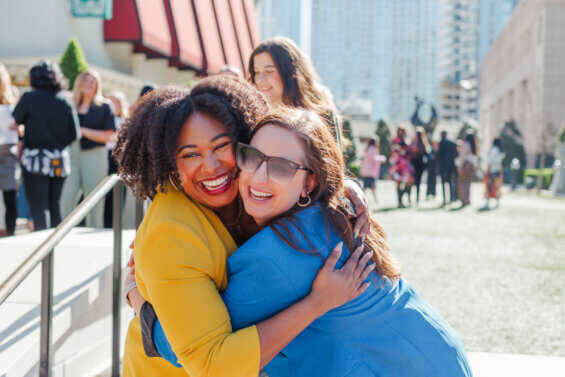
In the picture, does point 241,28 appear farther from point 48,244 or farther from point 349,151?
point 48,244

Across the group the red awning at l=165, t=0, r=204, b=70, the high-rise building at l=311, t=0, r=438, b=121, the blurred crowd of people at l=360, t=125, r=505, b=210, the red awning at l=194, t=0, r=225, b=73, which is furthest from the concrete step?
the high-rise building at l=311, t=0, r=438, b=121

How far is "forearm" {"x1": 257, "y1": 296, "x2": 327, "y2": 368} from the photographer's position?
1.44 meters

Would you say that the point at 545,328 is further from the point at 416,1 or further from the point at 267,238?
the point at 416,1

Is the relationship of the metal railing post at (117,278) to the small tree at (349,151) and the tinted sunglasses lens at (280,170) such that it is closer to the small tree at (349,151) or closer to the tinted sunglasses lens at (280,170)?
the small tree at (349,151)

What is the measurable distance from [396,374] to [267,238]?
1.73 feet

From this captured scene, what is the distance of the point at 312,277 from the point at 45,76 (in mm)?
4383

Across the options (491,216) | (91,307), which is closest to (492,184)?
(491,216)

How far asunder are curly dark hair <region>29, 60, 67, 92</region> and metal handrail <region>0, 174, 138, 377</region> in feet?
7.62

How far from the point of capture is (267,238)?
148cm

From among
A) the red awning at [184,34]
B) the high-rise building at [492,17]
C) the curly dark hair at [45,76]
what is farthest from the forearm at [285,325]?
the high-rise building at [492,17]

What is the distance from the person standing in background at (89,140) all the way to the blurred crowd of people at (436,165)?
27.4 ft

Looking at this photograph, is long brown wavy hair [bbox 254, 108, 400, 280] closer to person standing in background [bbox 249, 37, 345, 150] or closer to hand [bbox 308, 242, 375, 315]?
hand [bbox 308, 242, 375, 315]

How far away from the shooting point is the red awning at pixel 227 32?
65.9 feet

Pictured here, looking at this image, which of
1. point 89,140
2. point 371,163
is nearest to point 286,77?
point 89,140
